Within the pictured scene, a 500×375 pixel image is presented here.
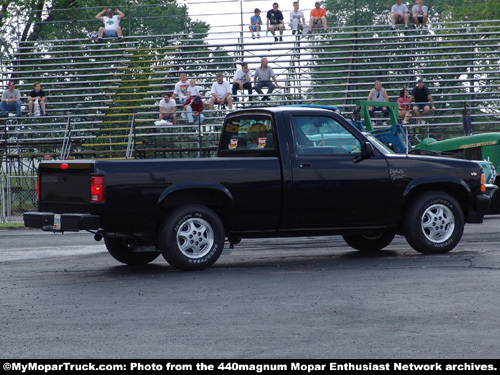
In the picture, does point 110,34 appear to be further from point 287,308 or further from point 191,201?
point 287,308

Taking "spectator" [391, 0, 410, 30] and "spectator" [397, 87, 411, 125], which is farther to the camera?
"spectator" [391, 0, 410, 30]

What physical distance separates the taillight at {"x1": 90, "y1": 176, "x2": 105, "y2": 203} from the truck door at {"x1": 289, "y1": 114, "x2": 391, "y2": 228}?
7.56ft

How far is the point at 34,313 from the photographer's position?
7719mm

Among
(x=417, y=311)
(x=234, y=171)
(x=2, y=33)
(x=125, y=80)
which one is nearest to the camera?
(x=417, y=311)

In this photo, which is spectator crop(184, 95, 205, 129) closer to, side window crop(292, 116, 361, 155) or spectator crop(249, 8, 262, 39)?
spectator crop(249, 8, 262, 39)

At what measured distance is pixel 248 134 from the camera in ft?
37.7

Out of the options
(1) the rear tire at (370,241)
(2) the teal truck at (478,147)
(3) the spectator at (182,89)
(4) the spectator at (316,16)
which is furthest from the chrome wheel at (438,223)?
(4) the spectator at (316,16)

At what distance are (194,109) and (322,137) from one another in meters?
15.7

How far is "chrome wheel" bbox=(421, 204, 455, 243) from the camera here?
11.4 meters

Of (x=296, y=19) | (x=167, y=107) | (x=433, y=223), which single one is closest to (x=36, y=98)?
(x=167, y=107)

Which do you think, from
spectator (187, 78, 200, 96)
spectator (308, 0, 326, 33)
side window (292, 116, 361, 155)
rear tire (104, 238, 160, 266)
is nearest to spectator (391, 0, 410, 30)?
spectator (308, 0, 326, 33)

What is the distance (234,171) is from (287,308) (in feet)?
10.2

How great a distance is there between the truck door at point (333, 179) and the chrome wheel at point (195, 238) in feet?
3.51

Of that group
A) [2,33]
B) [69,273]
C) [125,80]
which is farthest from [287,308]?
[2,33]
